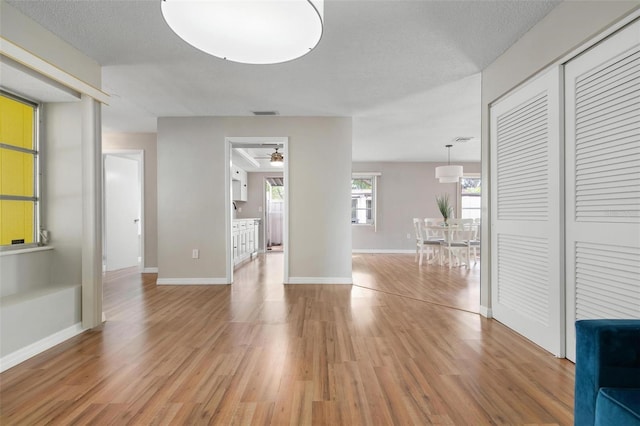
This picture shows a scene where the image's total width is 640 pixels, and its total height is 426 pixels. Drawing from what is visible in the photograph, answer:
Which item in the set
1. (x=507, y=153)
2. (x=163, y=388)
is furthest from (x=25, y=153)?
(x=507, y=153)

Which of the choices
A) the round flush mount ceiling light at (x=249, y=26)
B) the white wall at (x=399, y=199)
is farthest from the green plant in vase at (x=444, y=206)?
the round flush mount ceiling light at (x=249, y=26)

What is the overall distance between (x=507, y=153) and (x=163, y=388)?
10.2 ft

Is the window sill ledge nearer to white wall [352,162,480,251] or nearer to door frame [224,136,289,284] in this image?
door frame [224,136,289,284]

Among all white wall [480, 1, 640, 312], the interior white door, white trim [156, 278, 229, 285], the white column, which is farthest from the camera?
the interior white door

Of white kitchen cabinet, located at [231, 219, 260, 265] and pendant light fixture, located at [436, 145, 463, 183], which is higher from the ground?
pendant light fixture, located at [436, 145, 463, 183]

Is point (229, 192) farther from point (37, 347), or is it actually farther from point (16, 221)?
point (37, 347)

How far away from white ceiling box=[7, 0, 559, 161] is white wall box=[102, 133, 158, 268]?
1.59 feet

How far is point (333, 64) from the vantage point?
2736mm

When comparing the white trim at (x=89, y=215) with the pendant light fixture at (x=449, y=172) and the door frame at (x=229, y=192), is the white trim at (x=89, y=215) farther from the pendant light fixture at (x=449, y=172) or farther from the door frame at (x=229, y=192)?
the pendant light fixture at (x=449, y=172)

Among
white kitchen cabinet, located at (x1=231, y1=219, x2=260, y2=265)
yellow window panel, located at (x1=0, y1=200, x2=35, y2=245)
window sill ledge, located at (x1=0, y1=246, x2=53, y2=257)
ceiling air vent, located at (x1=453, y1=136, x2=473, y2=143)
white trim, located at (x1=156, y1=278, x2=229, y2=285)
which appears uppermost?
ceiling air vent, located at (x1=453, y1=136, x2=473, y2=143)

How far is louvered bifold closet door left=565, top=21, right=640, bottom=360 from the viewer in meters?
1.59

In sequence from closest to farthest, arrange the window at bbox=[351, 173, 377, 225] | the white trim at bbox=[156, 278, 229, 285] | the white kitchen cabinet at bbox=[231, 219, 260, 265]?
the white trim at bbox=[156, 278, 229, 285]
the white kitchen cabinet at bbox=[231, 219, 260, 265]
the window at bbox=[351, 173, 377, 225]

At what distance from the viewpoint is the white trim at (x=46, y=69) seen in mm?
1883

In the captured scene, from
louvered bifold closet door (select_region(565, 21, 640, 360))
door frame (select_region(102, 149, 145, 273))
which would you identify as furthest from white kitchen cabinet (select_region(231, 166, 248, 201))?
louvered bifold closet door (select_region(565, 21, 640, 360))
